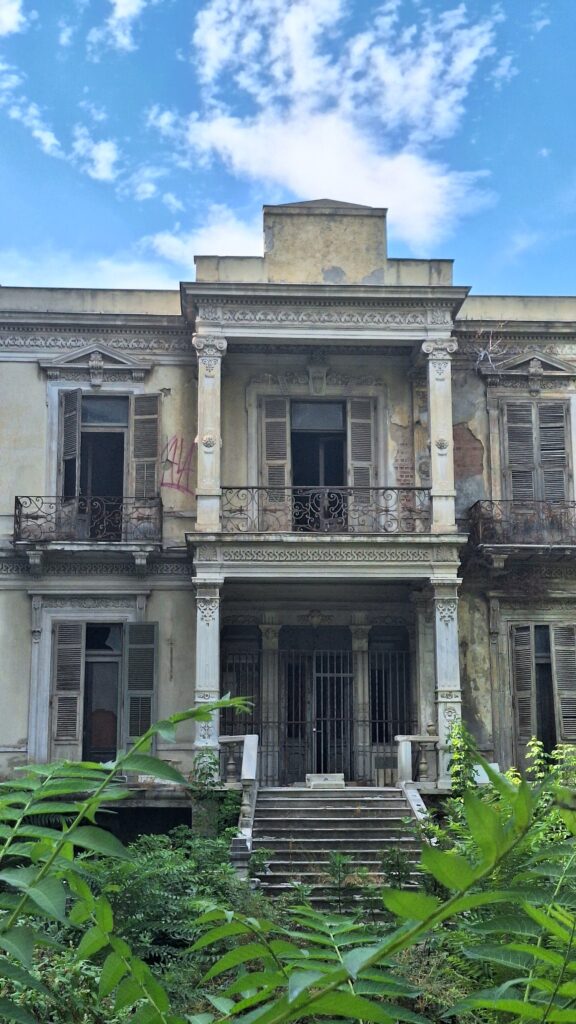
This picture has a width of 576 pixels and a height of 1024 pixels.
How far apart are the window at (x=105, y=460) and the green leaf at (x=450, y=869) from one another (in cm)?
1765

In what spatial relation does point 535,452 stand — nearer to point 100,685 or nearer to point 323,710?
point 323,710

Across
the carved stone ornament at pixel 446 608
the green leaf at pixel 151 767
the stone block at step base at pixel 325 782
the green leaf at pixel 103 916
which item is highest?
the carved stone ornament at pixel 446 608

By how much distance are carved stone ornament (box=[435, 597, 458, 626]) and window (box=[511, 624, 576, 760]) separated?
1936mm

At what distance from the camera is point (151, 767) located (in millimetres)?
1371

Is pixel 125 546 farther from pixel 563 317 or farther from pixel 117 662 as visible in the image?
pixel 563 317

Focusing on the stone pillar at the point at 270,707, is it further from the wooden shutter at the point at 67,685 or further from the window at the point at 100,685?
the wooden shutter at the point at 67,685

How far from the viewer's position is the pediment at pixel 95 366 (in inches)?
755

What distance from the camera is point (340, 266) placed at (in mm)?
18906

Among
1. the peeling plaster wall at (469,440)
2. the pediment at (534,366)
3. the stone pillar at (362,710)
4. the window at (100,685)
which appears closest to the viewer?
the window at (100,685)

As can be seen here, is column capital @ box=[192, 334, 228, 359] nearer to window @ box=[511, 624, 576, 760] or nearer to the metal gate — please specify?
the metal gate

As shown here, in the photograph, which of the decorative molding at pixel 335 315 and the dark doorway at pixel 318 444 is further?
the dark doorway at pixel 318 444

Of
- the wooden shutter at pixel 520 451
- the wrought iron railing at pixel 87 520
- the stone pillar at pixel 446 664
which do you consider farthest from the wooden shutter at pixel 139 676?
the wooden shutter at pixel 520 451

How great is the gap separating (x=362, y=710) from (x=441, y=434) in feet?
15.0

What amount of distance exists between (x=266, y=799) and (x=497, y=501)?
610 cm
